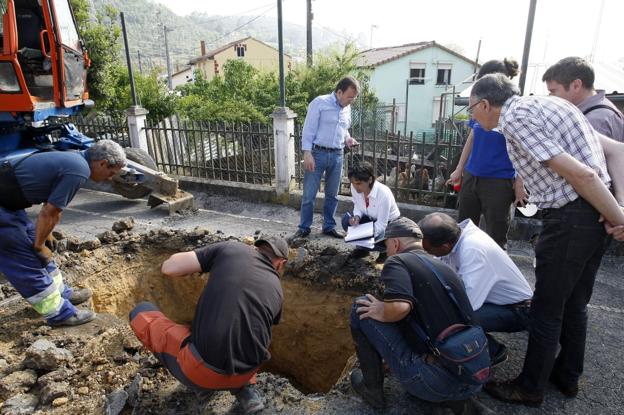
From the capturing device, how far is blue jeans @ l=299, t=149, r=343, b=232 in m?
5.05

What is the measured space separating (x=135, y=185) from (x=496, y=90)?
6363 mm

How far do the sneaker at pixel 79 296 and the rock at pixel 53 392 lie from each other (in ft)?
4.27

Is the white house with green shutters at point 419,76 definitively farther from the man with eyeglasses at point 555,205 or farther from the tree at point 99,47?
the man with eyeglasses at point 555,205

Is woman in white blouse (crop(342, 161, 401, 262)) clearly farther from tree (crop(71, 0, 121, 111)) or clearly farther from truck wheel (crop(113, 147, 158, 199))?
tree (crop(71, 0, 121, 111))

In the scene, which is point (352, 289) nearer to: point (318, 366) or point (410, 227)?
point (318, 366)

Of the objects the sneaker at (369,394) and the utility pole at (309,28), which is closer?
the sneaker at (369,394)

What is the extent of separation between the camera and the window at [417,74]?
28580 mm

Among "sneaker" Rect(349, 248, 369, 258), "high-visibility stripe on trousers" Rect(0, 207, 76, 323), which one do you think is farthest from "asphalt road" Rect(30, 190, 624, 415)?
"high-visibility stripe on trousers" Rect(0, 207, 76, 323)

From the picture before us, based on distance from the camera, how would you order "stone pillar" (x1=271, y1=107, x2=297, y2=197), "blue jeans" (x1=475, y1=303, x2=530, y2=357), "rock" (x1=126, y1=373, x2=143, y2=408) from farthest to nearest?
"stone pillar" (x1=271, y1=107, x2=297, y2=197) < "blue jeans" (x1=475, y1=303, x2=530, y2=357) < "rock" (x1=126, y1=373, x2=143, y2=408)

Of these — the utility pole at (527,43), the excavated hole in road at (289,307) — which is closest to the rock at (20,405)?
the excavated hole in road at (289,307)

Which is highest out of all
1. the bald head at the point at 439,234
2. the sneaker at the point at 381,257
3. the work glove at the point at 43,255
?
the bald head at the point at 439,234

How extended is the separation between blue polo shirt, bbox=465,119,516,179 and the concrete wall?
25117 mm

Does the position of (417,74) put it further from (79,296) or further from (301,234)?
(79,296)

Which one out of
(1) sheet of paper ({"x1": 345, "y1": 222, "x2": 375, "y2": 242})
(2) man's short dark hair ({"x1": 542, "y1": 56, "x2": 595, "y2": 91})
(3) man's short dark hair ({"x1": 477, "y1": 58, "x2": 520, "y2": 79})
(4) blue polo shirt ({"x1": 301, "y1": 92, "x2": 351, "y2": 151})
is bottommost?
(1) sheet of paper ({"x1": 345, "y1": 222, "x2": 375, "y2": 242})
